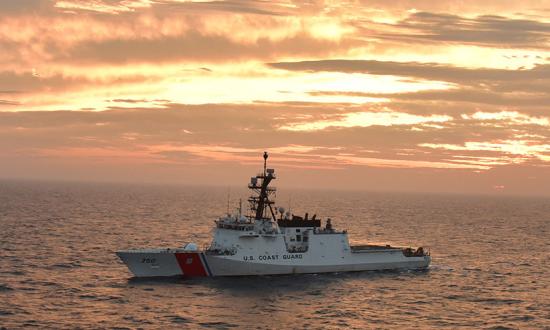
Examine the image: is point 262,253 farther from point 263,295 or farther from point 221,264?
point 263,295

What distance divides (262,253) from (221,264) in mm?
3396

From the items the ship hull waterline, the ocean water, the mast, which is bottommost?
the ocean water

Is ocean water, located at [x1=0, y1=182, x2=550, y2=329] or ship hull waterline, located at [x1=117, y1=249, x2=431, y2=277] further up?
ship hull waterline, located at [x1=117, y1=249, x2=431, y2=277]

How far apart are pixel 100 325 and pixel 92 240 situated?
38.7 m

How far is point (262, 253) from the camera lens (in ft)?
165

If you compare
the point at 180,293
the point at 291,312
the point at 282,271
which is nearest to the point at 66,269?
the point at 180,293

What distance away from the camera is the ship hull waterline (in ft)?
156

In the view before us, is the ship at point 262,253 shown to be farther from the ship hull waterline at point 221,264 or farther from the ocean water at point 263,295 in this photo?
the ocean water at point 263,295

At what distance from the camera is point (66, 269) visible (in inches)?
1993

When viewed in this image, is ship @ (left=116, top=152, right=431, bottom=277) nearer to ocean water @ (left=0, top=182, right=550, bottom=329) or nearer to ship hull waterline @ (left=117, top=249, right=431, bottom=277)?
ship hull waterline @ (left=117, top=249, right=431, bottom=277)

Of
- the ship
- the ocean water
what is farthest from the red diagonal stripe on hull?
the ocean water

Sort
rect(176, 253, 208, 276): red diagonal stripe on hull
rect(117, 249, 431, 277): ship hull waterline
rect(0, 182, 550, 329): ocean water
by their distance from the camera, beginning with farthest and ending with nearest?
rect(176, 253, 208, 276): red diagonal stripe on hull
rect(117, 249, 431, 277): ship hull waterline
rect(0, 182, 550, 329): ocean water

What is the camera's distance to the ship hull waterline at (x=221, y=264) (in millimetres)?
47469

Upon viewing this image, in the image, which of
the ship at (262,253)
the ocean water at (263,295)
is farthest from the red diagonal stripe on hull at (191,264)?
the ocean water at (263,295)
